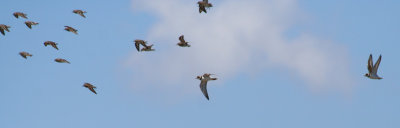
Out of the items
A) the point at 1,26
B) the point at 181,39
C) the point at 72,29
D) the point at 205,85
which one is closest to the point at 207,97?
the point at 205,85

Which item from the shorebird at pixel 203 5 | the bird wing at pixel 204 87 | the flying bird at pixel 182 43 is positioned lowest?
the bird wing at pixel 204 87

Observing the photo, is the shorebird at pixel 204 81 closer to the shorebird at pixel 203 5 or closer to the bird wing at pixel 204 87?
the bird wing at pixel 204 87

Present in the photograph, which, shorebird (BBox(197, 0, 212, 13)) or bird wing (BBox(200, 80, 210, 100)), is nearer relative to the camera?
bird wing (BBox(200, 80, 210, 100))

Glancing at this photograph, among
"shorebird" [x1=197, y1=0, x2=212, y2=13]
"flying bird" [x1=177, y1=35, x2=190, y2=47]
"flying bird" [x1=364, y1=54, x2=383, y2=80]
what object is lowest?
"flying bird" [x1=364, y1=54, x2=383, y2=80]

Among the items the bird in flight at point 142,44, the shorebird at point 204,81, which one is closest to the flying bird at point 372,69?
the shorebird at point 204,81

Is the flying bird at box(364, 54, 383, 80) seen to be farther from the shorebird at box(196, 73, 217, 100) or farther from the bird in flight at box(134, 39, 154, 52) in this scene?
the bird in flight at box(134, 39, 154, 52)

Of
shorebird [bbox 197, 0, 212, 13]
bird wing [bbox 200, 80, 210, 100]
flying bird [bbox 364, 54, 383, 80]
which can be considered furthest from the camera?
shorebird [bbox 197, 0, 212, 13]

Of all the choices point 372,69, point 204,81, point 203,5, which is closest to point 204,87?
point 204,81

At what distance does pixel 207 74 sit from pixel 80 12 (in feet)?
41.9

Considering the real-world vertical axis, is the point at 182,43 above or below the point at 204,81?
above

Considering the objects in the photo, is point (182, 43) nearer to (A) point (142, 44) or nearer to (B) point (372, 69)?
(A) point (142, 44)

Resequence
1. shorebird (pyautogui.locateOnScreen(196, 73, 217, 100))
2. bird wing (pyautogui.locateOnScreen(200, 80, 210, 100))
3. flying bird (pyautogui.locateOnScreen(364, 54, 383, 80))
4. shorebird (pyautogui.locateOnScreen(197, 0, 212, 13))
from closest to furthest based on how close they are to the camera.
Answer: flying bird (pyautogui.locateOnScreen(364, 54, 383, 80))
shorebird (pyautogui.locateOnScreen(196, 73, 217, 100))
bird wing (pyautogui.locateOnScreen(200, 80, 210, 100))
shorebird (pyautogui.locateOnScreen(197, 0, 212, 13))

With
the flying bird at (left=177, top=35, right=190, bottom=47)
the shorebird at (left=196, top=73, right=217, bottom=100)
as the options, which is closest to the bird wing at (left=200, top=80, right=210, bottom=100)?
the shorebird at (left=196, top=73, right=217, bottom=100)

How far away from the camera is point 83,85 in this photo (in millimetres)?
70375
